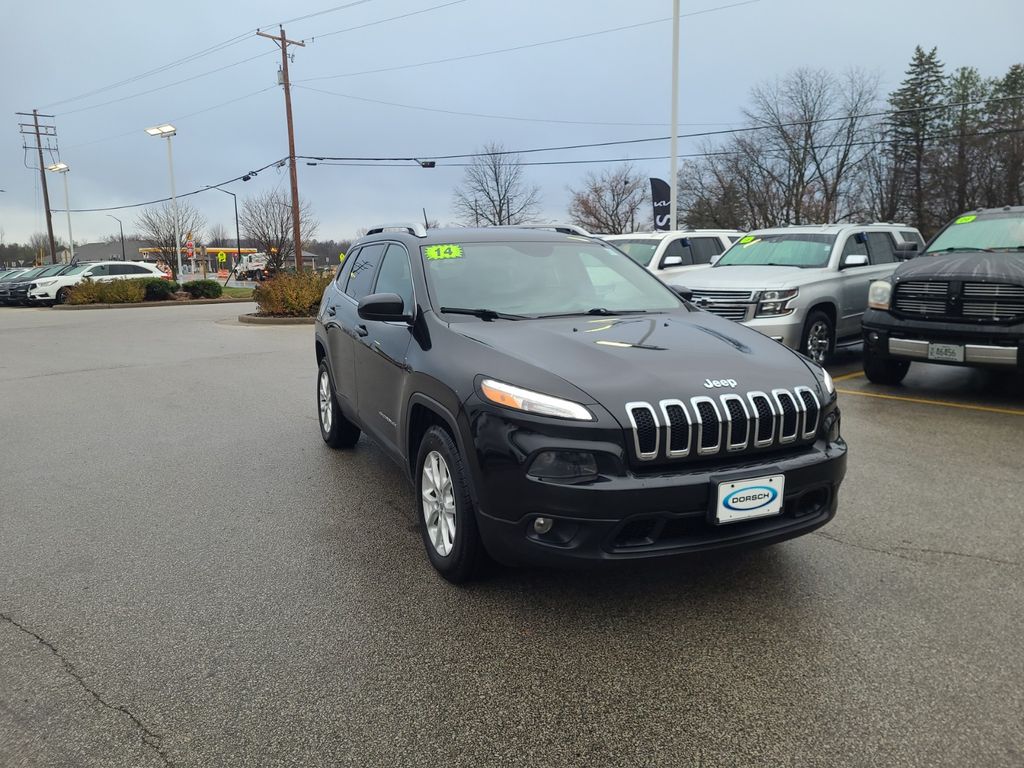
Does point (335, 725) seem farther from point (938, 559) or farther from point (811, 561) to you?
point (938, 559)

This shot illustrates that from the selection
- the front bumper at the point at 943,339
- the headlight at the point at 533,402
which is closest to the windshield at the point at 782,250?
the front bumper at the point at 943,339

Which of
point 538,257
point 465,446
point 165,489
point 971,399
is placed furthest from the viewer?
point 971,399

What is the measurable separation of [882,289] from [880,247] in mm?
3491

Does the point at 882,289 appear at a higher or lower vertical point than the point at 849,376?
higher

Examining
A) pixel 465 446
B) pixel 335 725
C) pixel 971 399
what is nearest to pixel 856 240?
pixel 971 399

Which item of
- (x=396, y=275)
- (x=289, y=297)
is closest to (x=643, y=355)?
(x=396, y=275)

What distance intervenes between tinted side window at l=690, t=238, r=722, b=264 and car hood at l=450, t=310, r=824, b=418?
9.71 metres

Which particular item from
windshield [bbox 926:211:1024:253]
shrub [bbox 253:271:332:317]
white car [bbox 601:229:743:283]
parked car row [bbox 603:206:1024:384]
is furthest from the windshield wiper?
shrub [bbox 253:271:332:317]

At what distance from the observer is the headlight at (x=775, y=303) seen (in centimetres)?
906

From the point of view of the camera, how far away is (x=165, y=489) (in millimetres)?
5328

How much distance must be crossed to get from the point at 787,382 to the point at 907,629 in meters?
1.13

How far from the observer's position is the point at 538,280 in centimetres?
454

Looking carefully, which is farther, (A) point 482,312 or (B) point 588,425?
(A) point 482,312

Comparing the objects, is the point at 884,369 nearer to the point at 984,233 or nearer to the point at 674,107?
the point at 984,233
